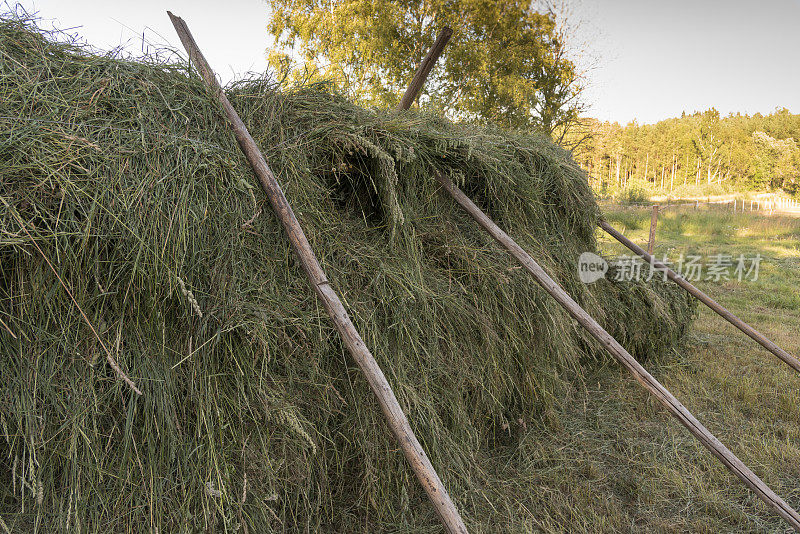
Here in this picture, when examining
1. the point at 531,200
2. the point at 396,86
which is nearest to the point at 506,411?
the point at 531,200

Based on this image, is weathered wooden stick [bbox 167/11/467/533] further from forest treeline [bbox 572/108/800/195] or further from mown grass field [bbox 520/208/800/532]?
forest treeline [bbox 572/108/800/195]

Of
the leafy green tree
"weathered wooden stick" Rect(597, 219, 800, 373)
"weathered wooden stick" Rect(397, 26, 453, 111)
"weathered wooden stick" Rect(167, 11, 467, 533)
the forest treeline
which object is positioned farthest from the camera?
the forest treeline

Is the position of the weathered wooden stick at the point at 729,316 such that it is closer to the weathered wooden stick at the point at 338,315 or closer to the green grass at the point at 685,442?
the green grass at the point at 685,442

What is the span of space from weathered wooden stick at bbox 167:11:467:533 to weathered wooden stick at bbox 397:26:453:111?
4.27ft

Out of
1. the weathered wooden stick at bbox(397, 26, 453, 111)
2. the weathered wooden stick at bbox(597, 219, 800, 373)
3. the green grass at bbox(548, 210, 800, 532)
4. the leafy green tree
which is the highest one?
the leafy green tree

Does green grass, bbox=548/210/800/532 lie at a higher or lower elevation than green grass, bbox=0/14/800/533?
lower

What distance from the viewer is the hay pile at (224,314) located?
61.7 inches

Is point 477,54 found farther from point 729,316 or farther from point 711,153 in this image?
point 711,153

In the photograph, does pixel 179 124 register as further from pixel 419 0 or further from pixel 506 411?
pixel 419 0

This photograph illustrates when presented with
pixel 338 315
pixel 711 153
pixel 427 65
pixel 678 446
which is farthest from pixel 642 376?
pixel 711 153

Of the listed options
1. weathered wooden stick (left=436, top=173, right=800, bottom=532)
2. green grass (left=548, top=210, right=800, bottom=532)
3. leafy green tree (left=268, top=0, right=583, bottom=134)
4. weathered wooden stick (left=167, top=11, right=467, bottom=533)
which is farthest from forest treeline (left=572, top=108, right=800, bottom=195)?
weathered wooden stick (left=167, top=11, right=467, bottom=533)

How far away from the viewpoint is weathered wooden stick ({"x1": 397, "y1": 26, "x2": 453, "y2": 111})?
114 inches

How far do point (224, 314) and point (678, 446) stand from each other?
2791 millimetres

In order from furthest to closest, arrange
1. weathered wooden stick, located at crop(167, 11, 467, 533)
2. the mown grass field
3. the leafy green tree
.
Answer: the leafy green tree, the mown grass field, weathered wooden stick, located at crop(167, 11, 467, 533)
